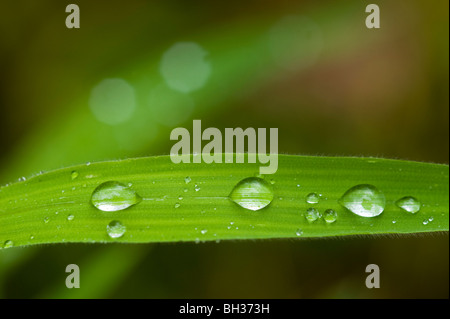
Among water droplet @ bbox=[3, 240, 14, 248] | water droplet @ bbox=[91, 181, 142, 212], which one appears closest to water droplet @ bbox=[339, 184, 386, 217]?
water droplet @ bbox=[91, 181, 142, 212]

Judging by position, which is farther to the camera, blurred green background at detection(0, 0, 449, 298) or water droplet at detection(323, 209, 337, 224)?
blurred green background at detection(0, 0, 449, 298)

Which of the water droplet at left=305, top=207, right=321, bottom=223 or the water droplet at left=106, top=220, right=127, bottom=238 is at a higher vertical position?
the water droplet at left=305, top=207, right=321, bottom=223

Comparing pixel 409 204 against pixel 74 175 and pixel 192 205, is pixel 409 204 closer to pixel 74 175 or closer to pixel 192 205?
pixel 192 205

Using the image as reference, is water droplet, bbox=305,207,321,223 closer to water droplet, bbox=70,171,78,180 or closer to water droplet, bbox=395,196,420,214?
water droplet, bbox=395,196,420,214

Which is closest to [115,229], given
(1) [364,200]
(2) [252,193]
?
(2) [252,193]

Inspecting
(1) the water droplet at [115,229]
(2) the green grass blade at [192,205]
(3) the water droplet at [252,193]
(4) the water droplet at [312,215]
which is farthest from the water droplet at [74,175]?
(4) the water droplet at [312,215]

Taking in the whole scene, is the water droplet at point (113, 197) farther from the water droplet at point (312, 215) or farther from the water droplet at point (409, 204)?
the water droplet at point (409, 204)

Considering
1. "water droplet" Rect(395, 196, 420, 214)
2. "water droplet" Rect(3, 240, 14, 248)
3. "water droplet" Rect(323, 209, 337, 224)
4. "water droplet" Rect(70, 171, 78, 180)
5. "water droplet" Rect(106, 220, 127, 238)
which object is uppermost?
"water droplet" Rect(70, 171, 78, 180)

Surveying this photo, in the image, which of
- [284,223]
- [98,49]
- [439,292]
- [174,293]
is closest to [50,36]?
[98,49]
